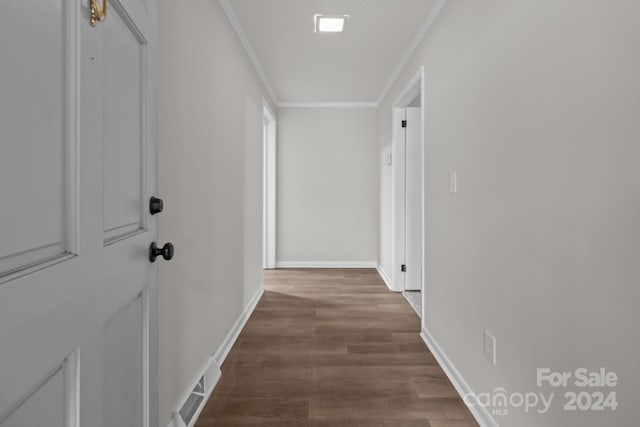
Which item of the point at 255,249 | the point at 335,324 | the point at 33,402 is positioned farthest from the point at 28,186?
the point at 255,249

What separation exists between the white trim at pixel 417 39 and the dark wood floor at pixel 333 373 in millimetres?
2304

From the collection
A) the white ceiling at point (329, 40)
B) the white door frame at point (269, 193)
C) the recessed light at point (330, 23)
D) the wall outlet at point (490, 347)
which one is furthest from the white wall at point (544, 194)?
the white door frame at point (269, 193)

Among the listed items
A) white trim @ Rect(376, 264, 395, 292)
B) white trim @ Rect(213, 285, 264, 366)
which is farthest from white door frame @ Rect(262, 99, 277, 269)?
white trim @ Rect(213, 285, 264, 366)

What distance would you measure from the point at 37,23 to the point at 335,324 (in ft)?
9.59

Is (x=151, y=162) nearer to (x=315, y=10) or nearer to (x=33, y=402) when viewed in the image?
(x=33, y=402)

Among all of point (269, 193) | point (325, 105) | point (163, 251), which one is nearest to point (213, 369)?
point (163, 251)

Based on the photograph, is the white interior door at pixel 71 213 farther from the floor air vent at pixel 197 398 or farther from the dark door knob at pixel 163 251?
the floor air vent at pixel 197 398

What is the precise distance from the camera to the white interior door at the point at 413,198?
4.14m

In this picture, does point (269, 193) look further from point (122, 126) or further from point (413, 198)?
point (122, 126)

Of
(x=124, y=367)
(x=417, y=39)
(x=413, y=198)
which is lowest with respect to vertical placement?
(x=124, y=367)

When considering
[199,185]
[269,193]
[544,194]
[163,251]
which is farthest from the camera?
[269,193]

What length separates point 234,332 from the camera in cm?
285

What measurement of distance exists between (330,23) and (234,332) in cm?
240

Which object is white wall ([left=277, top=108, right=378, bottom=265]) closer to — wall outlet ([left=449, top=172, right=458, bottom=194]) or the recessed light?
the recessed light
